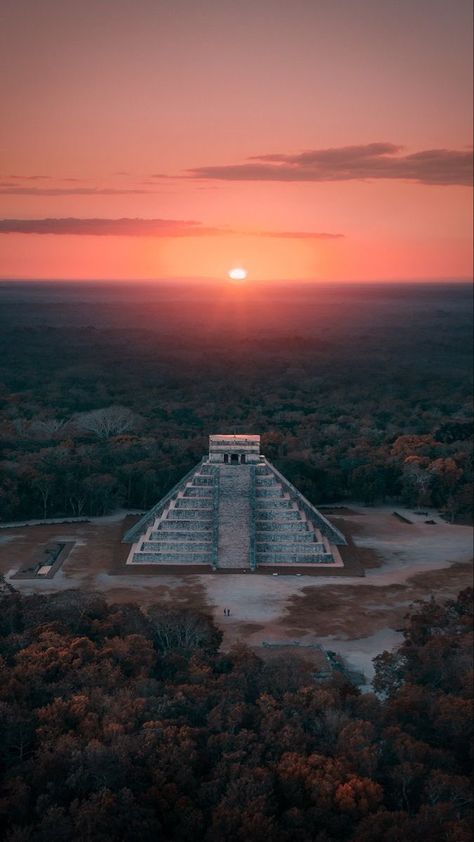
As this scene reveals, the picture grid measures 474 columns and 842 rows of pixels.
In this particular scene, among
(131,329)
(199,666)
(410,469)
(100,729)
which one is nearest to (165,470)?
(131,329)

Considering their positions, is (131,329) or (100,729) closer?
(100,729)

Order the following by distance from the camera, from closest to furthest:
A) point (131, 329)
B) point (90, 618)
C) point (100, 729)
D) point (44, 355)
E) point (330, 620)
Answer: point (100, 729)
point (90, 618)
point (44, 355)
point (330, 620)
point (131, 329)

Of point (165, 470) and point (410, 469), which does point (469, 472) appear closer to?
point (410, 469)

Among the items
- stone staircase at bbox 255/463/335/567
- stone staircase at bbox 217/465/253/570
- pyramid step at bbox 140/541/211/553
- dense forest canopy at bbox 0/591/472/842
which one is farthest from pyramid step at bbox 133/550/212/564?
dense forest canopy at bbox 0/591/472/842

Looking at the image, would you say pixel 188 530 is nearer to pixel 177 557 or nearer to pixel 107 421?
pixel 177 557

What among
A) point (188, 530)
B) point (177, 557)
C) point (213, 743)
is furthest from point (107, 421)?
point (213, 743)

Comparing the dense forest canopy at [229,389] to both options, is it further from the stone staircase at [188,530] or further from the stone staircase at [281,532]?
the stone staircase at [281,532]
